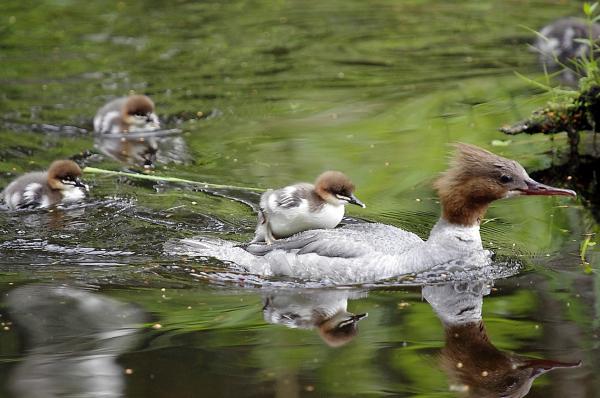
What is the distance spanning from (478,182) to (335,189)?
37.2 inches

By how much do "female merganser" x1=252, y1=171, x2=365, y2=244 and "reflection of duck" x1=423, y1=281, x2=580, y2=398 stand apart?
1.14 metres

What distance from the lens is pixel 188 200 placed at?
7902 mm

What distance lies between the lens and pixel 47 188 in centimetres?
805

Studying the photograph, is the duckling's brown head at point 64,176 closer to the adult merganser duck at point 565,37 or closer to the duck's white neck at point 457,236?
the duck's white neck at point 457,236

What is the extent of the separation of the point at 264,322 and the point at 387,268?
974mm

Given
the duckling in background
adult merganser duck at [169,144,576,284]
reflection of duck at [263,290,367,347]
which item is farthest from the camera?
the duckling in background

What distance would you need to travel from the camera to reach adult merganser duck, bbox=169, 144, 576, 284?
6.30 m

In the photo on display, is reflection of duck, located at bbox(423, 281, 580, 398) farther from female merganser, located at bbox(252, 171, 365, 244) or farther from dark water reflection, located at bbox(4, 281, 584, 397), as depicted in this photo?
female merganser, located at bbox(252, 171, 365, 244)

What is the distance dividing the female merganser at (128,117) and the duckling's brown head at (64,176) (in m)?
1.90

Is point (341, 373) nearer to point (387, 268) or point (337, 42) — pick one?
point (387, 268)

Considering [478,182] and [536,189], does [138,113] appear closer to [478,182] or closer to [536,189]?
[478,182]

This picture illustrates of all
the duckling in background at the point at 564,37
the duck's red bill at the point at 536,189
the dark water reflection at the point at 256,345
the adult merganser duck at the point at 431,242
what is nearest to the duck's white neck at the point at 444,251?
the adult merganser duck at the point at 431,242

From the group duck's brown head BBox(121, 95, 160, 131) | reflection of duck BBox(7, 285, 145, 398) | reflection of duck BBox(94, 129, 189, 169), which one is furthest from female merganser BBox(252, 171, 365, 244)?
duck's brown head BBox(121, 95, 160, 131)

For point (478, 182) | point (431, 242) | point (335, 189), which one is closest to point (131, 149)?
point (335, 189)
